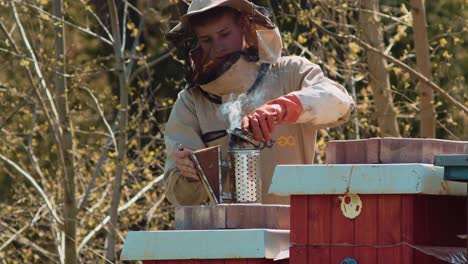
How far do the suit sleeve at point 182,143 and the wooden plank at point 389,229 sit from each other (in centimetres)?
161

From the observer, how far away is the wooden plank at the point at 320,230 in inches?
193

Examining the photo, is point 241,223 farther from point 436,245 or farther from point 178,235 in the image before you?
point 436,245

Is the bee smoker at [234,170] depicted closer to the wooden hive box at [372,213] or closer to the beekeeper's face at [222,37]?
the wooden hive box at [372,213]

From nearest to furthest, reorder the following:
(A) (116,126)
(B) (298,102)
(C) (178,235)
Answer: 1. (C) (178,235)
2. (B) (298,102)
3. (A) (116,126)

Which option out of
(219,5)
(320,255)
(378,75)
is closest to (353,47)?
(378,75)

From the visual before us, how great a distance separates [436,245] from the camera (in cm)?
490

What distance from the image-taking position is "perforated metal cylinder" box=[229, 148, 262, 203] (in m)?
5.65

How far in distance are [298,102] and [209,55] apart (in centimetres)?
82

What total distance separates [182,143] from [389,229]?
1890mm

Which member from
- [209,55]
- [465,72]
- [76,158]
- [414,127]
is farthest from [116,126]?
[209,55]

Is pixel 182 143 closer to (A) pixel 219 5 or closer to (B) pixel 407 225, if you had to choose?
(A) pixel 219 5

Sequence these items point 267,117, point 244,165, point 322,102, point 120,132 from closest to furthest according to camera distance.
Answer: point 267,117, point 244,165, point 322,102, point 120,132

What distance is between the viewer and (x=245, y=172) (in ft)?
18.6

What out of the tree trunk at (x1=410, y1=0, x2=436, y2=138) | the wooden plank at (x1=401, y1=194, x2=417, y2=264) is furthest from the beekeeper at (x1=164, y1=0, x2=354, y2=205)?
the tree trunk at (x1=410, y1=0, x2=436, y2=138)
